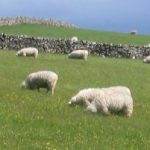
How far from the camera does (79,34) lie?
5875 centimetres

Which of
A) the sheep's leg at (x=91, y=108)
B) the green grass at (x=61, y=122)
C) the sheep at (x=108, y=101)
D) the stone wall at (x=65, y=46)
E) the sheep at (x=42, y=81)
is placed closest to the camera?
the green grass at (x=61, y=122)

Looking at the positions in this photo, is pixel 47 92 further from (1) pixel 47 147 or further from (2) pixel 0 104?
(1) pixel 47 147

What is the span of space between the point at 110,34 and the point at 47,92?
36.9m

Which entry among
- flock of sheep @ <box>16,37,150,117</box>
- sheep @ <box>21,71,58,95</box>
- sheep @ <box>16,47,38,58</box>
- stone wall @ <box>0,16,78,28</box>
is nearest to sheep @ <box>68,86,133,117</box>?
flock of sheep @ <box>16,37,150,117</box>

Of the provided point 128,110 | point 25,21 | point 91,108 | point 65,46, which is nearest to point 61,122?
point 91,108

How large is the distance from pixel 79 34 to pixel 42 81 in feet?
116

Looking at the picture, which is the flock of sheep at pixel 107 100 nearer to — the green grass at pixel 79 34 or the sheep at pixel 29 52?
the sheep at pixel 29 52

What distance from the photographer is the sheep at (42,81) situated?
23500 mm

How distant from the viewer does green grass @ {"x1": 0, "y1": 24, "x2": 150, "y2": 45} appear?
2207 inches

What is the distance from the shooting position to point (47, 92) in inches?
927

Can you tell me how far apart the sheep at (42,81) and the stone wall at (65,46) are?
71.0 feet

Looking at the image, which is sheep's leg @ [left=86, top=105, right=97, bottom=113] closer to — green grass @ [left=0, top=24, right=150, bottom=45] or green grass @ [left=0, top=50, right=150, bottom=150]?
green grass @ [left=0, top=50, right=150, bottom=150]

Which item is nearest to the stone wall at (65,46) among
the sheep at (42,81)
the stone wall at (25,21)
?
the stone wall at (25,21)

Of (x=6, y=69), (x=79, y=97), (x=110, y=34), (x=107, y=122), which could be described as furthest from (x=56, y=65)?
(x=110, y=34)
